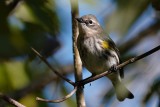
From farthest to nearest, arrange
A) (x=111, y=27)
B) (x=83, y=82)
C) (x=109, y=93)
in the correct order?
(x=109, y=93) < (x=83, y=82) < (x=111, y=27)

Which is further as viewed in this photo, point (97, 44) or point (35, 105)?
point (97, 44)

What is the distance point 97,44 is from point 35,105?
89 cm

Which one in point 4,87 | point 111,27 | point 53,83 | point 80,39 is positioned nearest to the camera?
point 111,27

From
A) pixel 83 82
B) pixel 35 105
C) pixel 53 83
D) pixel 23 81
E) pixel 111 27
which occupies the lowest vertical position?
pixel 53 83

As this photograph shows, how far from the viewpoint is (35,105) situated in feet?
6.82

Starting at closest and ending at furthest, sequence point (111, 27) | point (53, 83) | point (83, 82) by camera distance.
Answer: point (111, 27) → point (83, 82) → point (53, 83)

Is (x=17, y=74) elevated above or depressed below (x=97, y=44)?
above

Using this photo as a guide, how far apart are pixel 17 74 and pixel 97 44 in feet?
3.16

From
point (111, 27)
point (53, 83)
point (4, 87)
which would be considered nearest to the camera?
point (111, 27)

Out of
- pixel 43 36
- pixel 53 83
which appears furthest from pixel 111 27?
pixel 53 83

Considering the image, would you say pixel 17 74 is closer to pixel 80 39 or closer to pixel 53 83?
pixel 53 83

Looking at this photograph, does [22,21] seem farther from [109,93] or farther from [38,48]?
[109,93]

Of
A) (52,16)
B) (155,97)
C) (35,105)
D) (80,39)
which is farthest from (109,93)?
(80,39)

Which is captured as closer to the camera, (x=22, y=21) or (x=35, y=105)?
(x=22, y=21)
